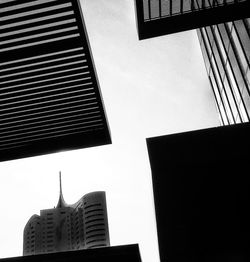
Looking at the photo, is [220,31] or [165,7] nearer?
[165,7]

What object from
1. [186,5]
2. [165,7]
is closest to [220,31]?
[186,5]

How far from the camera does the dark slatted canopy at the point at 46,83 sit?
8211 mm

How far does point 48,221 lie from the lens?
114 meters

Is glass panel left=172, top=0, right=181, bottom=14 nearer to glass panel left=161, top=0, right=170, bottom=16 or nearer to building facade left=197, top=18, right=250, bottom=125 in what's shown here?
glass panel left=161, top=0, right=170, bottom=16

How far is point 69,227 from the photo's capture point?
106500mm

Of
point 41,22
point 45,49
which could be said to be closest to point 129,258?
point 45,49

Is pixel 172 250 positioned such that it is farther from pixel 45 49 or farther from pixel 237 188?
pixel 45 49

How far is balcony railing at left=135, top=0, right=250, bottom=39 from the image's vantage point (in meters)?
10.1

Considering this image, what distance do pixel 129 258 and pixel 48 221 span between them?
11161 cm

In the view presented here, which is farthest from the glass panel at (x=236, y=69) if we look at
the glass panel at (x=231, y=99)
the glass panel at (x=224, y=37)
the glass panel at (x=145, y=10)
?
the glass panel at (x=145, y=10)

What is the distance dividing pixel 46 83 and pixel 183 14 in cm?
473

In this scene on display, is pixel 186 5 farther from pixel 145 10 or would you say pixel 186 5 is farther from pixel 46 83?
pixel 46 83

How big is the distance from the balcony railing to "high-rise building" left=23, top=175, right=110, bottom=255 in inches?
3511

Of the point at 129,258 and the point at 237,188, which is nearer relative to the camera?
the point at 237,188
